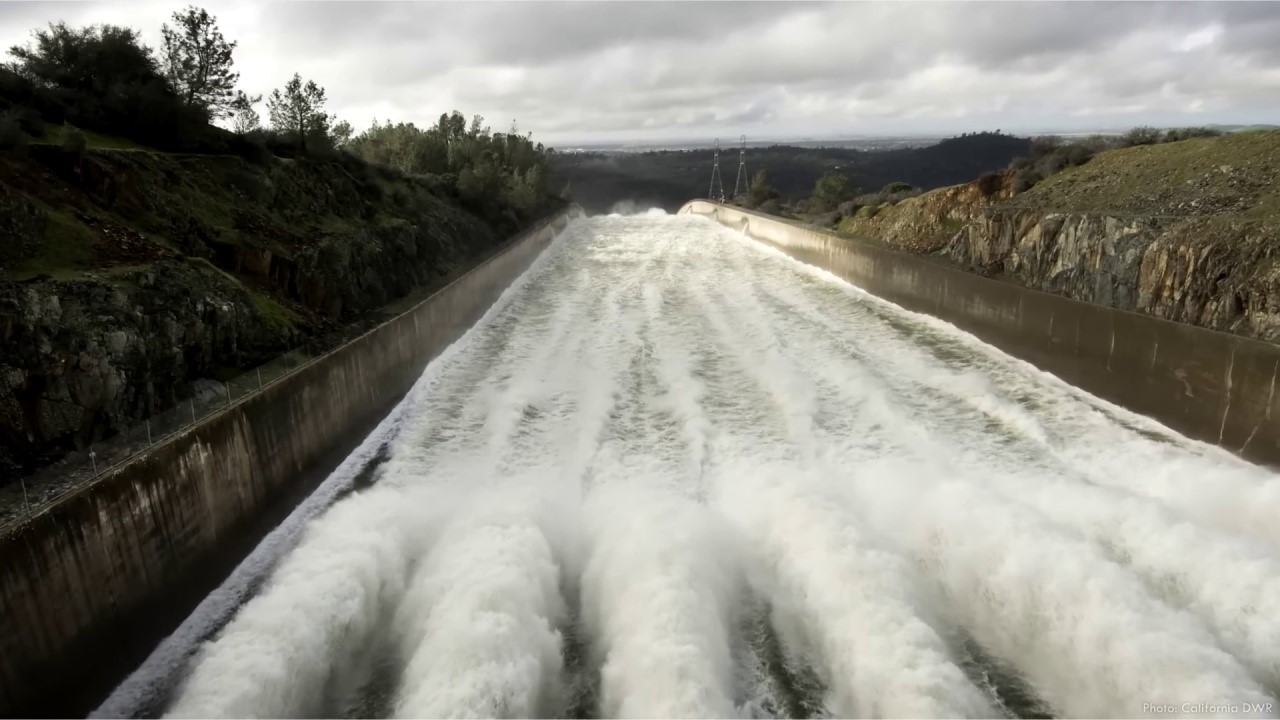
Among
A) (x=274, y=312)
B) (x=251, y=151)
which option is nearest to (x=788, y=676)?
(x=274, y=312)

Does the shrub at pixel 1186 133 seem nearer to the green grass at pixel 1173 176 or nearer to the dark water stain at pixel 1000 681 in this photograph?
the green grass at pixel 1173 176

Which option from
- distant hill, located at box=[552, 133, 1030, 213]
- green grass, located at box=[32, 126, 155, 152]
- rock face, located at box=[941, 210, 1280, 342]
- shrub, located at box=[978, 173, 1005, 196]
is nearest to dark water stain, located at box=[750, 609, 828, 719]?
rock face, located at box=[941, 210, 1280, 342]

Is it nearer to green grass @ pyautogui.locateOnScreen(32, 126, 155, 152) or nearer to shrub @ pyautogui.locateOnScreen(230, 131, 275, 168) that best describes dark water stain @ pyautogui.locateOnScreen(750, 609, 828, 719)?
green grass @ pyautogui.locateOnScreen(32, 126, 155, 152)

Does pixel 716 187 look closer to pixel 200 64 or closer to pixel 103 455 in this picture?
pixel 200 64

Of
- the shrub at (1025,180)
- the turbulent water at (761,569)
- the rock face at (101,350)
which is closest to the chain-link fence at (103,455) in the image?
the rock face at (101,350)

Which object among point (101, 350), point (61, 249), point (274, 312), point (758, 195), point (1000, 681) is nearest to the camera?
point (1000, 681)

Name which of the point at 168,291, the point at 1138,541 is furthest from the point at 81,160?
the point at 1138,541

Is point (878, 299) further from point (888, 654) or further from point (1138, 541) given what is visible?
point (888, 654)

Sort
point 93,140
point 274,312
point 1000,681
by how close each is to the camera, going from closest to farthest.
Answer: point 1000,681, point 274,312, point 93,140
